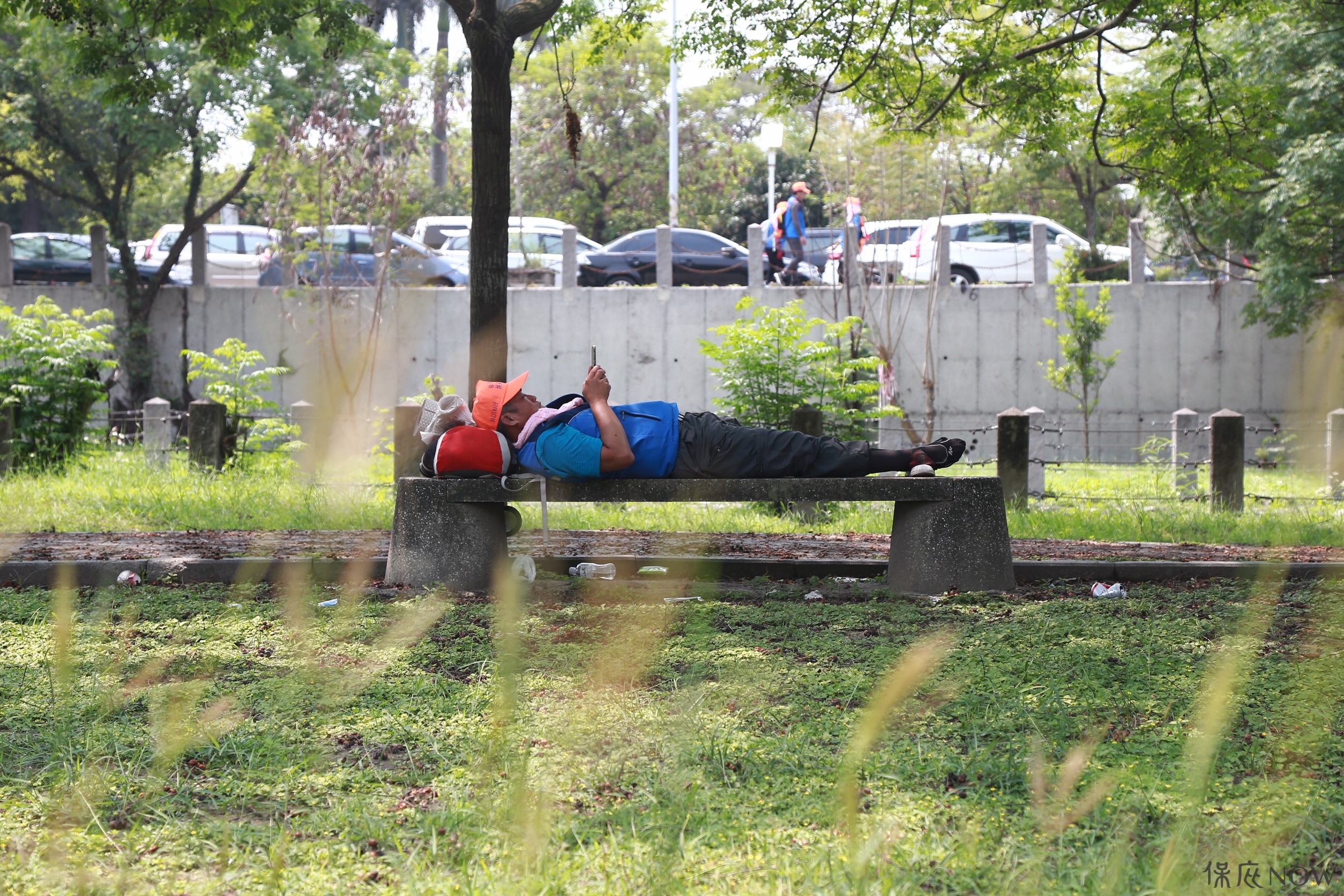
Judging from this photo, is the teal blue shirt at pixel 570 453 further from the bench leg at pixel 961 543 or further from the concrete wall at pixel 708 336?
the concrete wall at pixel 708 336

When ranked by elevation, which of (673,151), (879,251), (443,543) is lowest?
(443,543)

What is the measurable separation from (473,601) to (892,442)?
1603 centimetres

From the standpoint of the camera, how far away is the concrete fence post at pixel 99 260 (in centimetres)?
2358

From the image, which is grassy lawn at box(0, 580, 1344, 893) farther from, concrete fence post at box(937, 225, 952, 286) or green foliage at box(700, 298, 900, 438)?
concrete fence post at box(937, 225, 952, 286)

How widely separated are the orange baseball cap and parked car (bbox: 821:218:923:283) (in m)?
17.3

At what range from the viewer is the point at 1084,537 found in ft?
32.0

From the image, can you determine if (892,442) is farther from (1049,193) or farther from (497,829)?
(497,829)

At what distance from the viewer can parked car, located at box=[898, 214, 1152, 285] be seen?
75.6ft

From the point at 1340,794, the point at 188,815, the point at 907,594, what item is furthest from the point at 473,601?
the point at 1340,794

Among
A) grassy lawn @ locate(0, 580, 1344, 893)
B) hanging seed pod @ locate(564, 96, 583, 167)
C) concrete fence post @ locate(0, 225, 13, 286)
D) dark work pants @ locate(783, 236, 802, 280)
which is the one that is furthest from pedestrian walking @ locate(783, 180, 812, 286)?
grassy lawn @ locate(0, 580, 1344, 893)

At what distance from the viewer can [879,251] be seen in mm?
22828

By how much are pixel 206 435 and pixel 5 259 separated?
13558mm

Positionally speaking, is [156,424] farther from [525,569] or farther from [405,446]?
[525,569]

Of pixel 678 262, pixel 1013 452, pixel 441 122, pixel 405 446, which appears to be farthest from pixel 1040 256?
pixel 441 122
